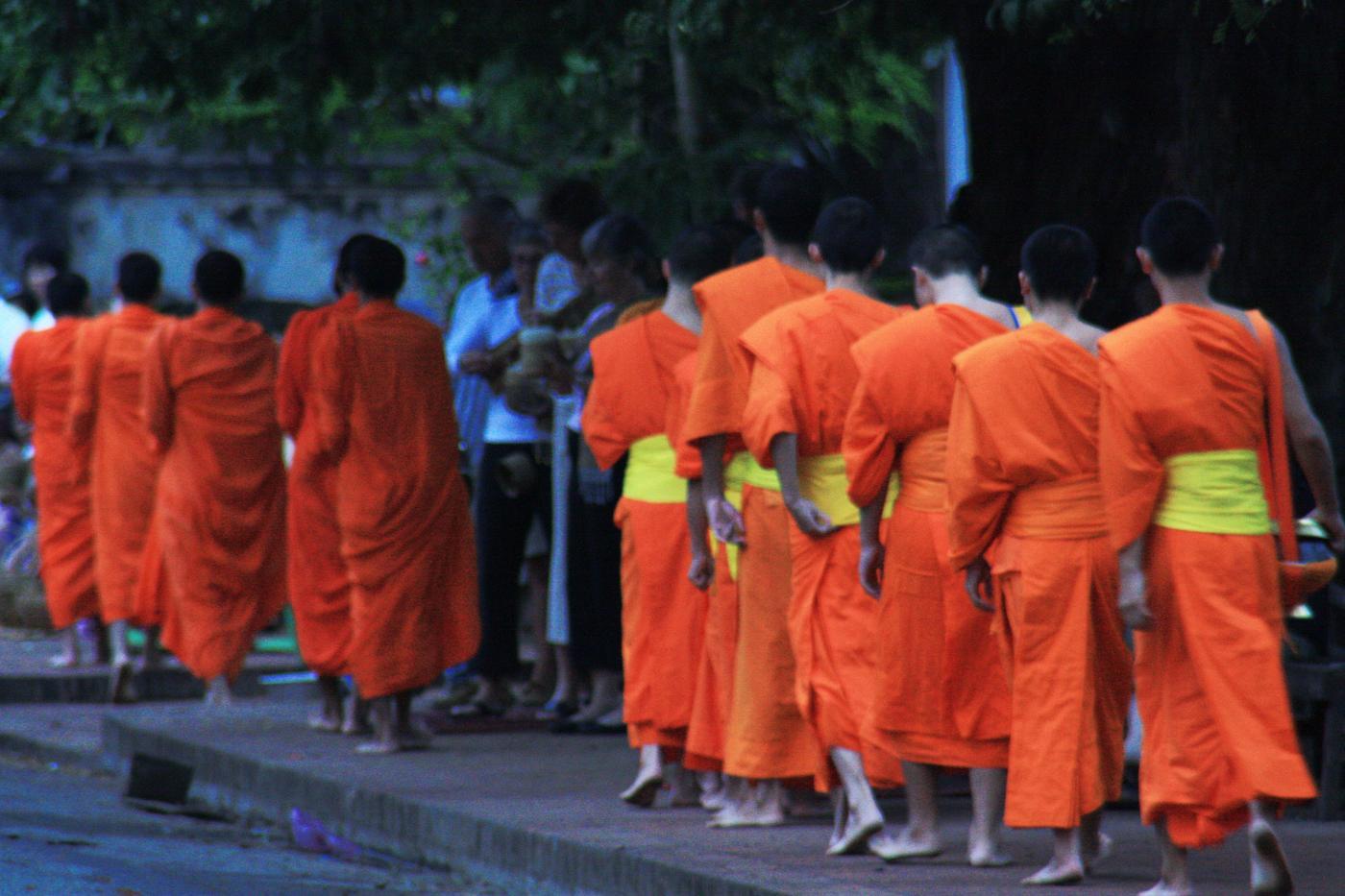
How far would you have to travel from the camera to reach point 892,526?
278 inches

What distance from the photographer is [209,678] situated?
1146 centimetres

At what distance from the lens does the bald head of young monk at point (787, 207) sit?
25.1ft

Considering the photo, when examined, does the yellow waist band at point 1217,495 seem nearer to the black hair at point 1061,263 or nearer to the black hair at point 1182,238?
the black hair at point 1182,238

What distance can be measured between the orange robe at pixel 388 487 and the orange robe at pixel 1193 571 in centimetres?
411

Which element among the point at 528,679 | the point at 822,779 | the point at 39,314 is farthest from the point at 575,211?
the point at 39,314

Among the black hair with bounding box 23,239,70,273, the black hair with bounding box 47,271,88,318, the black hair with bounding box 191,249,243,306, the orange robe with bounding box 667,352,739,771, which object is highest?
the black hair with bounding box 23,239,70,273

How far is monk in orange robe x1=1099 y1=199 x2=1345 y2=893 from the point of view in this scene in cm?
608

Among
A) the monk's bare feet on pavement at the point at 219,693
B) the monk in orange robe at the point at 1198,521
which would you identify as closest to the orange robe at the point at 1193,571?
the monk in orange robe at the point at 1198,521

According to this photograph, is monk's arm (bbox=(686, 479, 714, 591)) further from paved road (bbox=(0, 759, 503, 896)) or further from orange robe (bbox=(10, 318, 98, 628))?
orange robe (bbox=(10, 318, 98, 628))

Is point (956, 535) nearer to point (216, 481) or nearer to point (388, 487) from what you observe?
point (388, 487)

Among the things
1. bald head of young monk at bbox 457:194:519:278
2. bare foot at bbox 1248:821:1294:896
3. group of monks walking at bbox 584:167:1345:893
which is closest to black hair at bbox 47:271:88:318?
bald head of young monk at bbox 457:194:519:278

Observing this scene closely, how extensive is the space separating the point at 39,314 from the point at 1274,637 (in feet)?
36.5

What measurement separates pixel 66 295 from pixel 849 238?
7.04 meters

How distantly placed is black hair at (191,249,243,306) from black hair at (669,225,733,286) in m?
3.55
